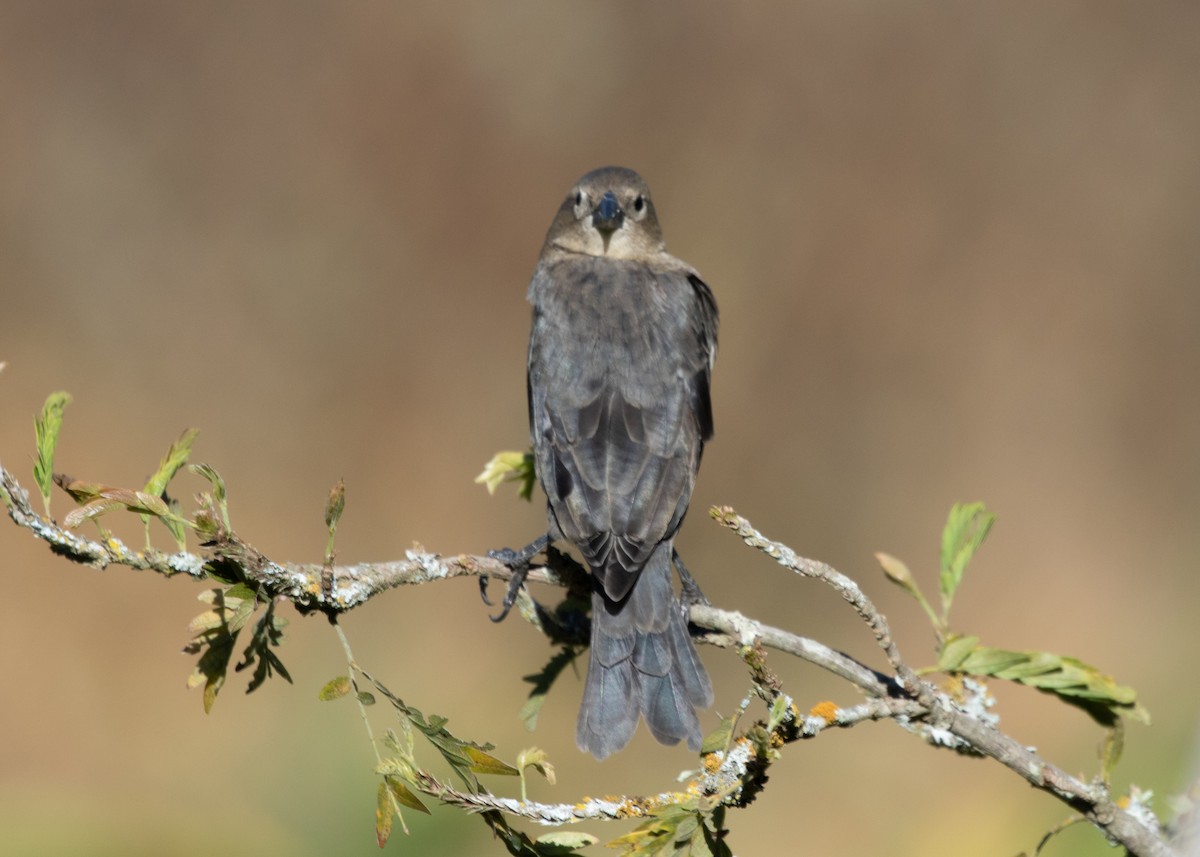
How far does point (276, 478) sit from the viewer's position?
8.09 m

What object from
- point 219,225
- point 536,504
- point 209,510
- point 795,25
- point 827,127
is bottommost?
point 209,510

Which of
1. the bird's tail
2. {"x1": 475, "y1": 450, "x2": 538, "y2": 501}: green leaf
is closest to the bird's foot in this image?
{"x1": 475, "y1": 450, "x2": 538, "y2": 501}: green leaf

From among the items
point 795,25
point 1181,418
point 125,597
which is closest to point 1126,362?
point 1181,418

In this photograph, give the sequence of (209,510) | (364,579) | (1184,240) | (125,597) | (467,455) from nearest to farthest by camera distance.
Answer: (209,510), (364,579), (125,597), (467,455), (1184,240)

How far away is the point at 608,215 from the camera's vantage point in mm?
5051

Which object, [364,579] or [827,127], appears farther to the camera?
[827,127]

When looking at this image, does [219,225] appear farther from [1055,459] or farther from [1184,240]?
[1184,240]

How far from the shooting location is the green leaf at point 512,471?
359cm

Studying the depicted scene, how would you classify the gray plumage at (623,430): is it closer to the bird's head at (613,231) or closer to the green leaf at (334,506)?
the bird's head at (613,231)

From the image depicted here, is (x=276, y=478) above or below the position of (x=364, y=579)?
above

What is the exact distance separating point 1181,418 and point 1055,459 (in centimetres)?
98

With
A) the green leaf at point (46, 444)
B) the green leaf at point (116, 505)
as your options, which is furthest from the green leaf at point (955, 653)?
the green leaf at point (46, 444)

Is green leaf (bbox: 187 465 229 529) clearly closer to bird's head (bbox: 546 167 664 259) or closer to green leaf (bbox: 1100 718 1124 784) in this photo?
green leaf (bbox: 1100 718 1124 784)

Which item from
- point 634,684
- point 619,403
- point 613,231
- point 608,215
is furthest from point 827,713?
point 613,231
